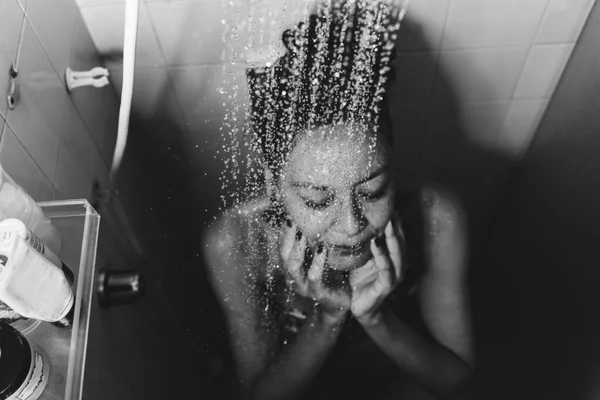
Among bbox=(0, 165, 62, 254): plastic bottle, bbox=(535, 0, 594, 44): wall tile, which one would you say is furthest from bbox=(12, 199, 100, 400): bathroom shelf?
bbox=(535, 0, 594, 44): wall tile

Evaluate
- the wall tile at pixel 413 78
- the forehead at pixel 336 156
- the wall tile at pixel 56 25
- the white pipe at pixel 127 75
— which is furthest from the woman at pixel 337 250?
the wall tile at pixel 56 25

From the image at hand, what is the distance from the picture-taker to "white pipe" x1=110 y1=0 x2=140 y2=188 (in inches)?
34.7

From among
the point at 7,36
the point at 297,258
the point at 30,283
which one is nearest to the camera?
the point at 30,283

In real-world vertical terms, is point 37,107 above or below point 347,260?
above

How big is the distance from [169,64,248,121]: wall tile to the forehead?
1.03ft

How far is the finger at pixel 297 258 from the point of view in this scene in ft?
2.97

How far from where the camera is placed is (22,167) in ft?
2.34

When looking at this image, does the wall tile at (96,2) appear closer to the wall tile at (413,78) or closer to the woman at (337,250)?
the woman at (337,250)

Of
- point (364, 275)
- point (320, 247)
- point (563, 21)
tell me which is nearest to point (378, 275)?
point (364, 275)

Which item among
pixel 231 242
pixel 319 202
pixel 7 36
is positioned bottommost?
pixel 231 242

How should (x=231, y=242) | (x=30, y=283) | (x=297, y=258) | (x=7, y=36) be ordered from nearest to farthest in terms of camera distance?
(x=30, y=283)
(x=7, y=36)
(x=297, y=258)
(x=231, y=242)

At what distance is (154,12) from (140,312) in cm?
55

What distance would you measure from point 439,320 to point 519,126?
50 centimetres

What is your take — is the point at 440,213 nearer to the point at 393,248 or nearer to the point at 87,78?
the point at 393,248
